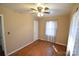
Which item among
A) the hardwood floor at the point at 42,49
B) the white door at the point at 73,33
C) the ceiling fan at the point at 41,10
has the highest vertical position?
the ceiling fan at the point at 41,10

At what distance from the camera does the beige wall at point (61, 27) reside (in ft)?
3.87

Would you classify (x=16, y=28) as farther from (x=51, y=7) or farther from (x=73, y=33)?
(x=73, y=33)

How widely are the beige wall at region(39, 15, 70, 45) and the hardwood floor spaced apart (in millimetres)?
86

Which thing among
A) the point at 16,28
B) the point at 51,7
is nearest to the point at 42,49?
the point at 16,28

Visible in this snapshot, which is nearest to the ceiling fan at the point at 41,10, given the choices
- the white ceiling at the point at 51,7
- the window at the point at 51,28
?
the white ceiling at the point at 51,7

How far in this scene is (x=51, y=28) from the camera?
126 centimetres

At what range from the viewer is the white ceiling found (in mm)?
1088

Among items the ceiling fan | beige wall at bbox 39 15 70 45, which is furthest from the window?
the ceiling fan

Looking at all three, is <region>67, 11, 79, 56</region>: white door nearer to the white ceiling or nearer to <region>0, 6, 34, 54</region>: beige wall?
the white ceiling

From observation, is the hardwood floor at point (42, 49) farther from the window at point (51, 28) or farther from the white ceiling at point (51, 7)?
the white ceiling at point (51, 7)

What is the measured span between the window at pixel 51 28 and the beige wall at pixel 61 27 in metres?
0.05

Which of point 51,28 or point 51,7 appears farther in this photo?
point 51,28

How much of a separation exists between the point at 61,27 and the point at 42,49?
1.39ft

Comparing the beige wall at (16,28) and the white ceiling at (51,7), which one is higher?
the white ceiling at (51,7)
